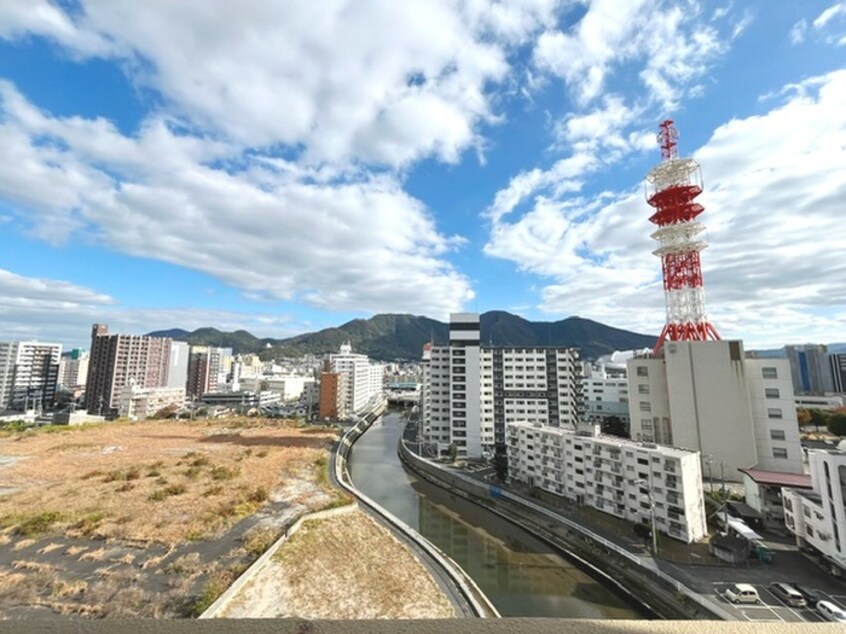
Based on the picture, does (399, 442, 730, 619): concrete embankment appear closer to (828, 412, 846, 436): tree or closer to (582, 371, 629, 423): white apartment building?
(582, 371, 629, 423): white apartment building

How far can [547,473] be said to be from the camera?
22859 mm

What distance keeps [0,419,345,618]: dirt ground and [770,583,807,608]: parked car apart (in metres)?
15.5

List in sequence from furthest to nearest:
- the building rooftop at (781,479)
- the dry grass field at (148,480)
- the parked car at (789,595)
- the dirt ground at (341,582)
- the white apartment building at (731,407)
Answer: the white apartment building at (731,407), the building rooftop at (781,479), the dry grass field at (148,480), the parked car at (789,595), the dirt ground at (341,582)

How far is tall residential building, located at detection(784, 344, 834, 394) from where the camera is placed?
58.0 m

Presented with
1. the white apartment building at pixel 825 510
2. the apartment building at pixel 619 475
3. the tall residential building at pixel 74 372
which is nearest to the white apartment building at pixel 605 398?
the apartment building at pixel 619 475

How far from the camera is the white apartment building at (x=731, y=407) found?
76.0ft

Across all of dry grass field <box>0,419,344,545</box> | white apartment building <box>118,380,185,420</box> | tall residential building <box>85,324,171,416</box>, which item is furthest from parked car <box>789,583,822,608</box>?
tall residential building <box>85,324,171,416</box>

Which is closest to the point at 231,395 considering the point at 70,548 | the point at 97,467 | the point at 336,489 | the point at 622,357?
the point at 97,467

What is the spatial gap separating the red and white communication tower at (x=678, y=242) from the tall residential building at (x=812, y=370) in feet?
154

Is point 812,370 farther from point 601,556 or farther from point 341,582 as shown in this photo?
point 341,582

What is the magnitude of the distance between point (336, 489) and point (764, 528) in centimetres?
1972

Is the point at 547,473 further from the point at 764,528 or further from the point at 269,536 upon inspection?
the point at 269,536

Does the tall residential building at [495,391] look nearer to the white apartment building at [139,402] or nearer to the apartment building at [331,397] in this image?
the apartment building at [331,397]

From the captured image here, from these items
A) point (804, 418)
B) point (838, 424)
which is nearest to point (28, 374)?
point (804, 418)
